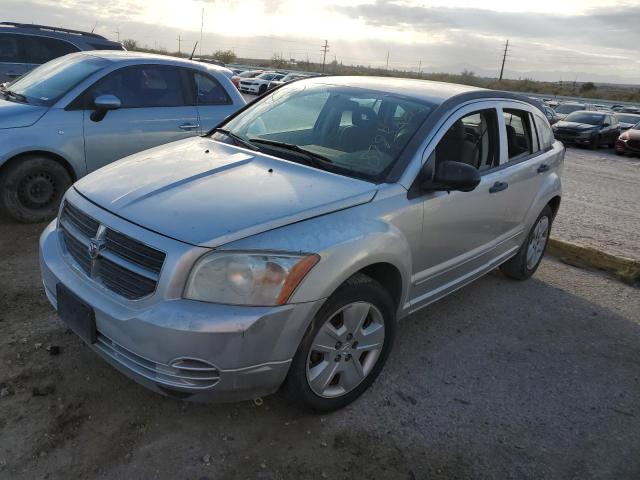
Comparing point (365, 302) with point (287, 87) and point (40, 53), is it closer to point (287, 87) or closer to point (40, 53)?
point (287, 87)

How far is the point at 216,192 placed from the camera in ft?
9.07

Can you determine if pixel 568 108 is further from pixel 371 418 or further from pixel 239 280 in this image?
pixel 239 280

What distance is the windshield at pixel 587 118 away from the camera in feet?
68.0

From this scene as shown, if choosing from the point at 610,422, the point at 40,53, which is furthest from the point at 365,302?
the point at 40,53

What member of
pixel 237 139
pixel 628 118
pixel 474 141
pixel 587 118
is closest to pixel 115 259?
pixel 237 139

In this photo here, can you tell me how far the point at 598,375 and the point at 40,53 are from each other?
9481 millimetres

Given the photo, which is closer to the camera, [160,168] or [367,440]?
[367,440]

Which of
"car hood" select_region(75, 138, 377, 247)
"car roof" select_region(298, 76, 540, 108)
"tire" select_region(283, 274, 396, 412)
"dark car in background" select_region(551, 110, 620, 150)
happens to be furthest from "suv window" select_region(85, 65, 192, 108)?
"dark car in background" select_region(551, 110, 620, 150)

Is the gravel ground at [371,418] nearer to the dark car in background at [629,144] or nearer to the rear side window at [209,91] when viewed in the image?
the rear side window at [209,91]

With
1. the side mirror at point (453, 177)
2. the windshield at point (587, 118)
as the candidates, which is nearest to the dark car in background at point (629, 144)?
the windshield at point (587, 118)

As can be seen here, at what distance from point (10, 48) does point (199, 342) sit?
352 inches

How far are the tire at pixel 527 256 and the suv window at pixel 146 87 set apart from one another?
3903 millimetres

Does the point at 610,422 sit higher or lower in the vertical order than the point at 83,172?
lower

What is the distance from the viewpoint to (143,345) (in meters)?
2.35
